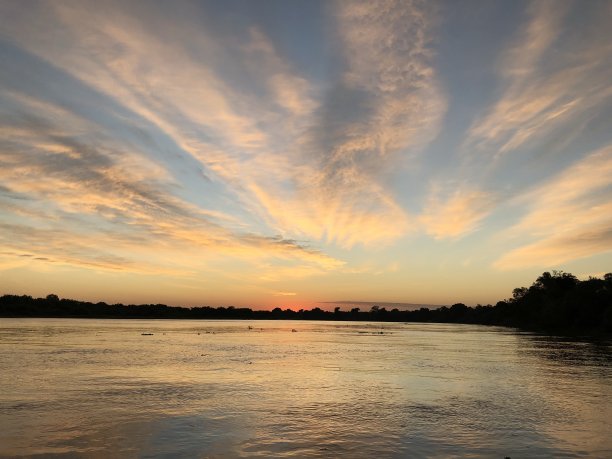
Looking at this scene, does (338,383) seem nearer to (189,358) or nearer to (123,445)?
(123,445)

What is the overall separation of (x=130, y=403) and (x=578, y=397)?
26.1 m

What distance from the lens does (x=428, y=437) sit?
1984 centimetres

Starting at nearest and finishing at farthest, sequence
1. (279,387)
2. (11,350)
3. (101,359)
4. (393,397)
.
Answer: (393,397), (279,387), (101,359), (11,350)

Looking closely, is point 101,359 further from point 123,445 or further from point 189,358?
point 123,445

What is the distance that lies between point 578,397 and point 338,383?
49.6ft

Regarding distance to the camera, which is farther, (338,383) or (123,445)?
(338,383)

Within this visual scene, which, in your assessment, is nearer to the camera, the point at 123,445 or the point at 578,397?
the point at 123,445

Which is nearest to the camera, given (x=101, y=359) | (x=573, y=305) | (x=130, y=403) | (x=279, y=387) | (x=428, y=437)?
(x=428, y=437)

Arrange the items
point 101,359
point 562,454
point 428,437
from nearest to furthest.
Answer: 1. point 562,454
2. point 428,437
3. point 101,359

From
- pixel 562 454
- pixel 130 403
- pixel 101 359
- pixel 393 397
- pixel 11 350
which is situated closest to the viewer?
pixel 562 454

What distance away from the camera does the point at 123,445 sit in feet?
59.8

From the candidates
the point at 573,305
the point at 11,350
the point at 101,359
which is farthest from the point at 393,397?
the point at 573,305

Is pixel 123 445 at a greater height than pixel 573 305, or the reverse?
pixel 573 305

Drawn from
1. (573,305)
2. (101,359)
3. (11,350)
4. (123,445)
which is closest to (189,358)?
(101,359)
